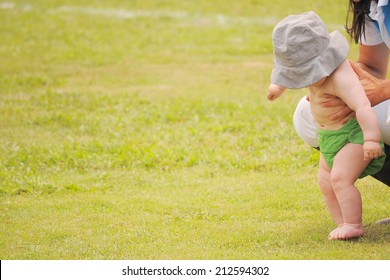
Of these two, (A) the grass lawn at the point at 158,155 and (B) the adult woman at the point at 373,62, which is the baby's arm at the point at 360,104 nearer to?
(B) the adult woman at the point at 373,62

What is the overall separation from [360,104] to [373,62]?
944 millimetres

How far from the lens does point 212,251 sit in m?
4.86

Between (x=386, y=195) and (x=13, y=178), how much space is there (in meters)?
3.07

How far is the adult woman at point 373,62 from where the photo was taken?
490cm

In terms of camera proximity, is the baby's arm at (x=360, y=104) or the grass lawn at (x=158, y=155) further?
the grass lawn at (x=158, y=155)

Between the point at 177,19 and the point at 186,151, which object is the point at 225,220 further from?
the point at 177,19

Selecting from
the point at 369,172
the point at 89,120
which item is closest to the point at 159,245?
the point at 369,172

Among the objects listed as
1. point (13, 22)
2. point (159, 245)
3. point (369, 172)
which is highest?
point (369, 172)

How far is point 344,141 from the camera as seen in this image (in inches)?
187

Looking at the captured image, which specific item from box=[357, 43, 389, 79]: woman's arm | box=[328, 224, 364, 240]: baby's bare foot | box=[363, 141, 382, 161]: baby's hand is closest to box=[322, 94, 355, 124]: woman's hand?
box=[363, 141, 382, 161]: baby's hand

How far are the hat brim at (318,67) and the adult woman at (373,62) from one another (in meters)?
0.25

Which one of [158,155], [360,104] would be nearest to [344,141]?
[360,104]

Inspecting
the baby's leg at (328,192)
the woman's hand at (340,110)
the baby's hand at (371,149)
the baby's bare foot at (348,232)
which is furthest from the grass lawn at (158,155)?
the woman's hand at (340,110)

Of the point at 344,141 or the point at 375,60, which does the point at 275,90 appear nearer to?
the point at 344,141
